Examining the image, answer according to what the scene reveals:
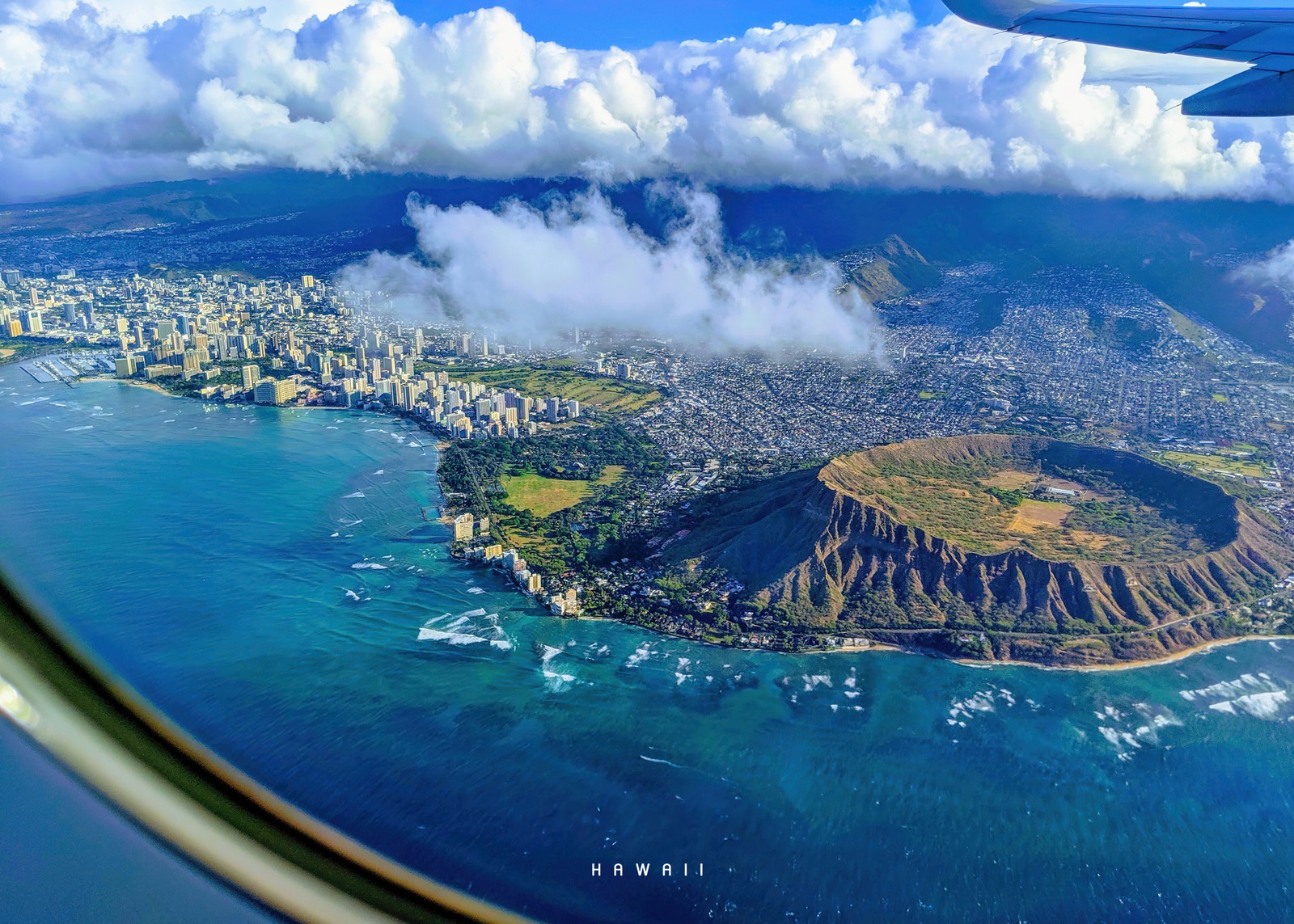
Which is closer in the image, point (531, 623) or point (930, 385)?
point (531, 623)

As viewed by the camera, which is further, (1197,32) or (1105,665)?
(1105,665)

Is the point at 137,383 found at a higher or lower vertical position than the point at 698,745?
higher

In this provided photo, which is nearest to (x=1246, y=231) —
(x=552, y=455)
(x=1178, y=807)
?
(x=552, y=455)

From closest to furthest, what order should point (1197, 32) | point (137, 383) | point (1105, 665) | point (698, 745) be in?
point (1197, 32) → point (698, 745) → point (1105, 665) → point (137, 383)

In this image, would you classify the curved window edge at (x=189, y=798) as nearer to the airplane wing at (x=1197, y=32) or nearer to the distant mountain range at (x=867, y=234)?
the airplane wing at (x=1197, y=32)

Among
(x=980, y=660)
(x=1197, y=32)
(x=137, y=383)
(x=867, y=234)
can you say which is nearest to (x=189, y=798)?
(x=1197, y=32)

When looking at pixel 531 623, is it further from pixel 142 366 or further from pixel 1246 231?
pixel 1246 231

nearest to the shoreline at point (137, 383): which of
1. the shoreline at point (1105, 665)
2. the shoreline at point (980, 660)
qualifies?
the shoreline at point (980, 660)

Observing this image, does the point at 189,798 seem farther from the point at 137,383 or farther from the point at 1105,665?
the point at 137,383
